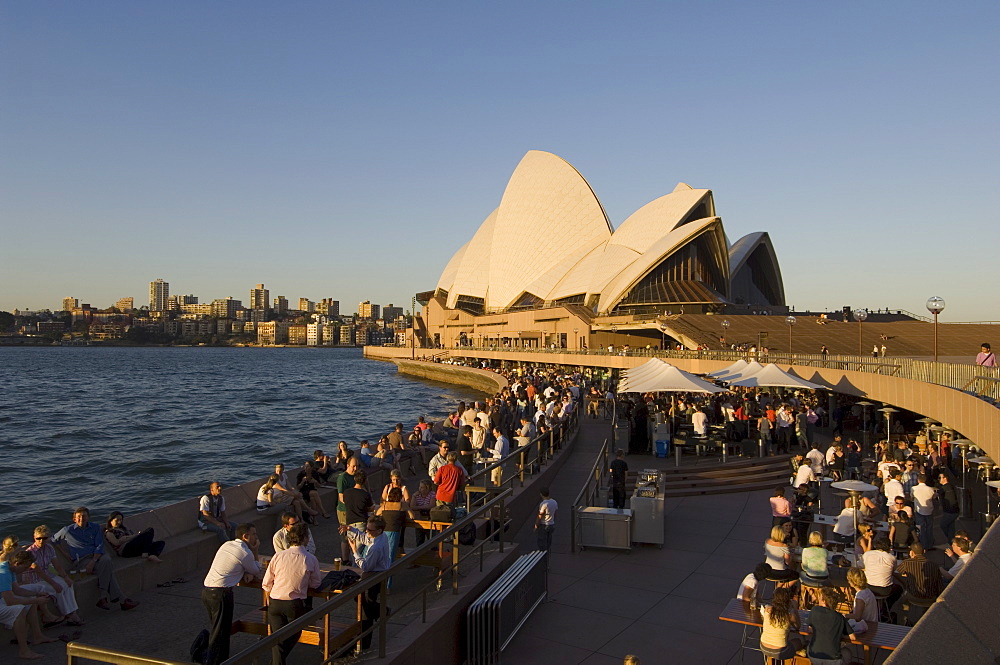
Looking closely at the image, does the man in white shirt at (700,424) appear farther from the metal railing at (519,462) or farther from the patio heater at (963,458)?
the patio heater at (963,458)

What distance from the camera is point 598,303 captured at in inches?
2359

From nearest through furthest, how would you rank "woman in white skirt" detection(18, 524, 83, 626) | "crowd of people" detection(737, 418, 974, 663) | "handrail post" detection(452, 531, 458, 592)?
"crowd of people" detection(737, 418, 974, 663) < "woman in white skirt" detection(18, 524, 83, 626) < "handrail post" detection(452, 531, 458, 592)

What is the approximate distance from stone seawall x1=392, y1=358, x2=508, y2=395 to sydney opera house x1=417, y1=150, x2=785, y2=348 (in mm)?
10152

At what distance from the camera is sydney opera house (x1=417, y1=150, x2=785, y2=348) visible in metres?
55.9

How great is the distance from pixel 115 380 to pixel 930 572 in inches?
2819

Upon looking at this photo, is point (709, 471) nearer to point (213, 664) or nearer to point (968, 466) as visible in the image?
point (968, 466)

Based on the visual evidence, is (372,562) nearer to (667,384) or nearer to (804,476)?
(804,476)

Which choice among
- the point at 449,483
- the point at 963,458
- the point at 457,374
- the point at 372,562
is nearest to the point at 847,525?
the point at 449,483

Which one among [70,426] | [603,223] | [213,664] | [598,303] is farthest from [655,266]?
[213,664]

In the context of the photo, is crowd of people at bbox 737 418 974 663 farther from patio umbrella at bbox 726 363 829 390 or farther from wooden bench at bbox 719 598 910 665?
patio umbrella at bbox 726 363 829 390

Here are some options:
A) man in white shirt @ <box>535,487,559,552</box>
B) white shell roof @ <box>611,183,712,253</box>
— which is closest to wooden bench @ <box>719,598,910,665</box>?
man in white shirt @ <box>535,487,559,552</box>

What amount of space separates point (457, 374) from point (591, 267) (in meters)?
15.6

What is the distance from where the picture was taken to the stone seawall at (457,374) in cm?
4820

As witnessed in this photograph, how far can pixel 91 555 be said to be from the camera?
625 centimetres
